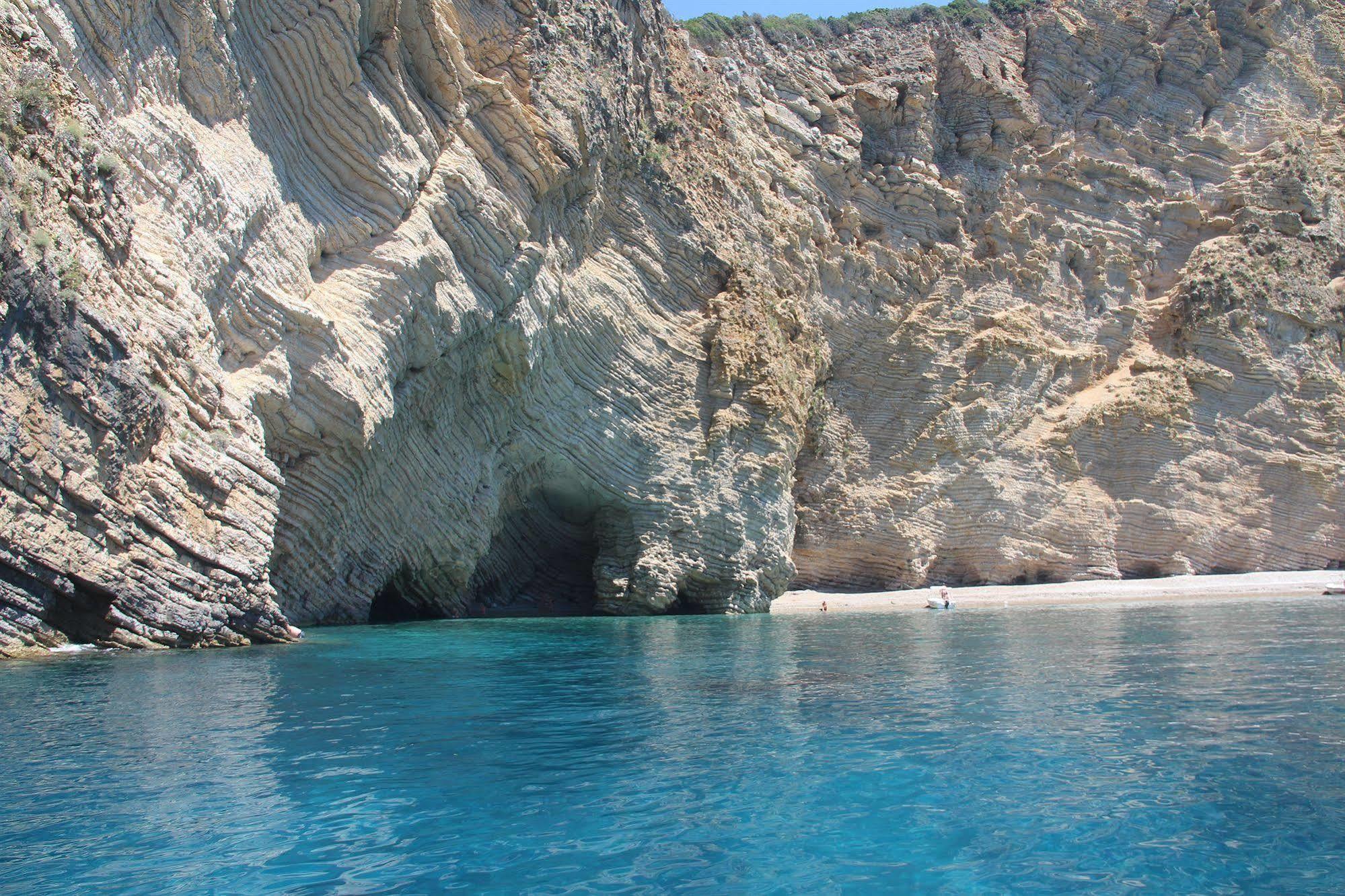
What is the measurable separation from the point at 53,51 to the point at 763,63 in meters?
25.9

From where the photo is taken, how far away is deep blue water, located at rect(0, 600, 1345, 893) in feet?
16.8

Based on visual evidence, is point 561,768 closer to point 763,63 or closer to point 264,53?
point 264,53

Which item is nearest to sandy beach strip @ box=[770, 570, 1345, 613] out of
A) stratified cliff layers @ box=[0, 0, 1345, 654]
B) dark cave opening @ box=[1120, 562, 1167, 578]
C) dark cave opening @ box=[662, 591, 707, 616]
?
dark cave opening @ box=[1120, 562, 1167, 578]

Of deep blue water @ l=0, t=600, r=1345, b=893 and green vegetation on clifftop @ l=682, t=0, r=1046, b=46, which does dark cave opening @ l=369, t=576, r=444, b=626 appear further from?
green vegetation on clifftop @ l=682, t=0, r=1046, b=46

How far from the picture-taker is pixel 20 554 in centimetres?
1102

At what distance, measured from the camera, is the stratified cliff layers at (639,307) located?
12.6 metres

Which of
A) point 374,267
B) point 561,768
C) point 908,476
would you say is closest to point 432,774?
point 561,768

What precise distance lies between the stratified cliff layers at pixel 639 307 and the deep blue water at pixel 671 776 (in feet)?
13.8

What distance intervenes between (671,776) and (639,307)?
1968 centimetres

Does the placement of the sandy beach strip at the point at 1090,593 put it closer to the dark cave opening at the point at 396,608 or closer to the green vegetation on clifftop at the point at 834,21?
the dark cave opening at the point at 396,608

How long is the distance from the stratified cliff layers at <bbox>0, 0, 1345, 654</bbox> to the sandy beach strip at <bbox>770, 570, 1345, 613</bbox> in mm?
1509

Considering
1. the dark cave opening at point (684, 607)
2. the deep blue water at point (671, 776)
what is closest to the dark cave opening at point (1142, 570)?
the dark cave opening at point (684, 607)

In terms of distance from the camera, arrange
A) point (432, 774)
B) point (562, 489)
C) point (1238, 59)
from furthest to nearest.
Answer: point (1238, 59) < point (562, 489) < point (432, 774)

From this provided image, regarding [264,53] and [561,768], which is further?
[264,53]
